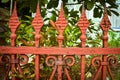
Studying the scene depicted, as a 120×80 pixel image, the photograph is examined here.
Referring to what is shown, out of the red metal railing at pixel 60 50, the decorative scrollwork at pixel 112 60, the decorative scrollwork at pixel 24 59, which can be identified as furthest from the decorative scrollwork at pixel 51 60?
the decorative scrollwork at pixel 112 60

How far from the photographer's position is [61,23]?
82.3 inches

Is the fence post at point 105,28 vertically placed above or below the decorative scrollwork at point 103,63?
above

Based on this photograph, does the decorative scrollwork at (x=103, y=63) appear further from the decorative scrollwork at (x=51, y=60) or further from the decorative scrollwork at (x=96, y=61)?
the decorative scrollwork at (x=51, y=60)

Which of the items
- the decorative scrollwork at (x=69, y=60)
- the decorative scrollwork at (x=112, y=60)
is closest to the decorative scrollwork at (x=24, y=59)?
the decorative scrollwork at (x=69, y=60)

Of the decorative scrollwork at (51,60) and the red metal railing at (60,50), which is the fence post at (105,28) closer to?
the red metal railing at (60,50)

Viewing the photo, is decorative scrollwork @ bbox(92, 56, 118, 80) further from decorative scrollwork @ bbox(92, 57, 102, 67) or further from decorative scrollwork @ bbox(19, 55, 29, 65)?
decorative scrollwork @ bbox(19, 55, 29, 65)

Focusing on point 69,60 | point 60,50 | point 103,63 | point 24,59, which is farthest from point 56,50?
point 103,63

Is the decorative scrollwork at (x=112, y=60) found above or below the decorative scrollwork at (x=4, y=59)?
below

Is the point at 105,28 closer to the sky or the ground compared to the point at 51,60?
closer to the sky

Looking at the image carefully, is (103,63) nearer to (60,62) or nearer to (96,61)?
(96,61)

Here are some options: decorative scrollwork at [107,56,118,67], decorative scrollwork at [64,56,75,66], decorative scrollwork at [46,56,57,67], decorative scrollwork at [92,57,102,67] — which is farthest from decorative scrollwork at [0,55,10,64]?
decorative scrollwork at [107,56,118,67]

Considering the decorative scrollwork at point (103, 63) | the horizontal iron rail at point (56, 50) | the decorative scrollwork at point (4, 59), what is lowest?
the decorative scrollwork at point (103, 63)

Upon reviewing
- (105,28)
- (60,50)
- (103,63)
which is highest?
(105,28)

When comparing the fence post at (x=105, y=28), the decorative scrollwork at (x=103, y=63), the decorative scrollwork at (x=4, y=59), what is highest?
the fence post at (x=105, y=28)
